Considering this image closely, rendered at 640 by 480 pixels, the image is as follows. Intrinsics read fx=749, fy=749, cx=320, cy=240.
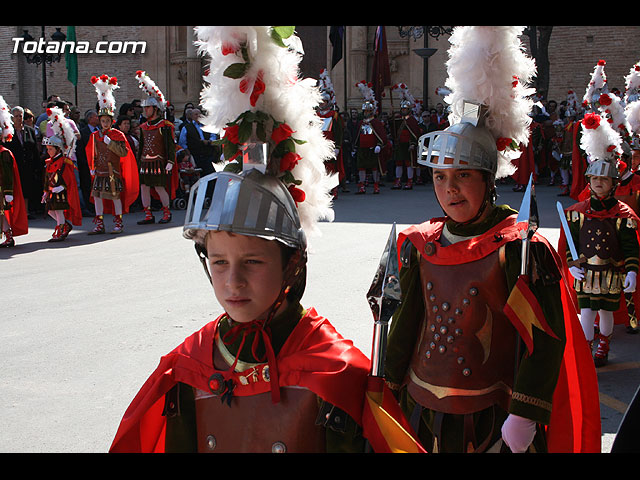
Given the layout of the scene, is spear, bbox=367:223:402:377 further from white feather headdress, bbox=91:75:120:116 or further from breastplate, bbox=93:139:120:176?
breastplate, bbox=93:139:120:176

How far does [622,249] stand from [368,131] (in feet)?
45.8

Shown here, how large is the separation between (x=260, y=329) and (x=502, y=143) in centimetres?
158

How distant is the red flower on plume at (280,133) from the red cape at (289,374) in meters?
0.57

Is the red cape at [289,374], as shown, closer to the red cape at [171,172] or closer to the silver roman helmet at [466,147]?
the silver roman helmet at [466,147]

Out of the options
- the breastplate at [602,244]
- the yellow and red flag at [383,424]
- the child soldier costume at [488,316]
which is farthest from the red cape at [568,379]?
the breastplate at [602,244]

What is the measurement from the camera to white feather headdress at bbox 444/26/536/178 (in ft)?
10.8

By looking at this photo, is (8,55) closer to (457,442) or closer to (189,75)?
(189,75)

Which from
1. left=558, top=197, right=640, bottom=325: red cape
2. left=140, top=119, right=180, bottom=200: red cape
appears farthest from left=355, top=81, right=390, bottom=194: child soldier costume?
left=558, top=197, right=640, bottom=325: red cape

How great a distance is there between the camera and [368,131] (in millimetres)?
19438

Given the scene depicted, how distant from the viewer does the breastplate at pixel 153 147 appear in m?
13.1

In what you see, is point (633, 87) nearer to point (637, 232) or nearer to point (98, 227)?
point (637, 232)

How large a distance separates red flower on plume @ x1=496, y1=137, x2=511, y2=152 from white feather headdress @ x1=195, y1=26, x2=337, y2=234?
1.10m

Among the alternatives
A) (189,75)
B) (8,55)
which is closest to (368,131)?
(189,75)
